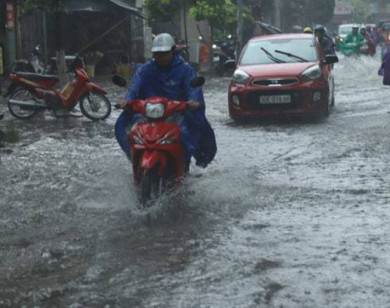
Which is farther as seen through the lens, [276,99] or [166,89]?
[276,99]

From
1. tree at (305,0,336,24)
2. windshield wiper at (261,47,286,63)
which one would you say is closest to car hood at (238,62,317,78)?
windshield wiper at (261,47,286,63)

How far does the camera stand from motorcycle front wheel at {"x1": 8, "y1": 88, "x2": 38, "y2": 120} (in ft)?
56.2

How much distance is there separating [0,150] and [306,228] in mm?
6537

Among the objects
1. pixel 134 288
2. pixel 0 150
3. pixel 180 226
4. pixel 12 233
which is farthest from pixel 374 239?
pixel 0 150

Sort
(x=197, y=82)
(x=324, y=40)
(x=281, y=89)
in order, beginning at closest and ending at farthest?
1. (x=197, y=82)
2. (x=281, y=89)
3. (x=324, y=40)

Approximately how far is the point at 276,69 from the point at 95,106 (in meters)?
3.25

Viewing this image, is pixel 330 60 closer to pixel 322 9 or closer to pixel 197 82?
pixel 197 82

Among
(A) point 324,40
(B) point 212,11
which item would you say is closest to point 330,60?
(A) point 324,40

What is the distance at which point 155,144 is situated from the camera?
7988 mm

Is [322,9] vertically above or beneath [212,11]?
beneath

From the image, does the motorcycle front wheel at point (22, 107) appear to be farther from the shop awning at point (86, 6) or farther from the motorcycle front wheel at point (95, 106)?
the shop awning at point (86, 6)

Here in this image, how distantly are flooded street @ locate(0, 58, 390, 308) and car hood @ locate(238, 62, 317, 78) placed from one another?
240cm

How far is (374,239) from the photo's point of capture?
704cm

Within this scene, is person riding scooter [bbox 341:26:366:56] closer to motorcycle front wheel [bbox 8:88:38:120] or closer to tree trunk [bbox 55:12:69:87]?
tree trunk [bbox 55:12:69:87]
